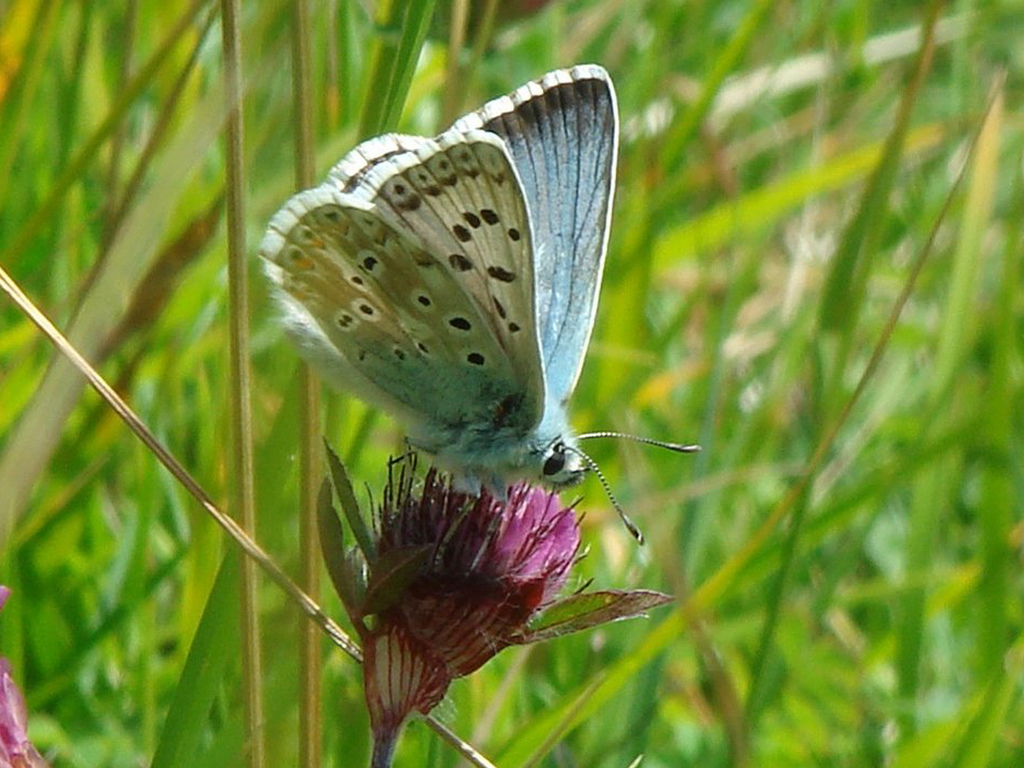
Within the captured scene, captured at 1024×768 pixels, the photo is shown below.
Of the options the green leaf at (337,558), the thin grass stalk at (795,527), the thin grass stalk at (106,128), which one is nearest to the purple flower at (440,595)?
the green leaf at (337,558)

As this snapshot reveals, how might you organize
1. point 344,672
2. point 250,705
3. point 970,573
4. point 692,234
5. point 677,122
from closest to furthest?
point 250,705
point 344,672
point 970,573
point 677,122
point 692,234

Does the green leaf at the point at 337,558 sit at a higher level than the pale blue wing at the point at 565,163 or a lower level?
lower

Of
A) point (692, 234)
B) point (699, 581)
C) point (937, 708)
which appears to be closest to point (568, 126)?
point (699, 581)

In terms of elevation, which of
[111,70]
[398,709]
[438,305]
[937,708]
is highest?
[111,70]

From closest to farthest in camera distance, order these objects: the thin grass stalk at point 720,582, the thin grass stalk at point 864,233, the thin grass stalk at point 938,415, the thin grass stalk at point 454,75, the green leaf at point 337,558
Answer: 1. the green leaf at point 337,558
2. the thin grass stalk at point 720,582
3. the thin grass stalk at point 454,75
4. the thin grass stalk at point 864,233
5. the thin grass stalk at point 938,415

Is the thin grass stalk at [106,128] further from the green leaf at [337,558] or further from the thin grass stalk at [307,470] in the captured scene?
the green leaf at [337,558]

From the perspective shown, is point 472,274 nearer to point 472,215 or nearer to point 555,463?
point 472,215

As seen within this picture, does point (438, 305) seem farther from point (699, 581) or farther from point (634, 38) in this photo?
point (634, 38)
